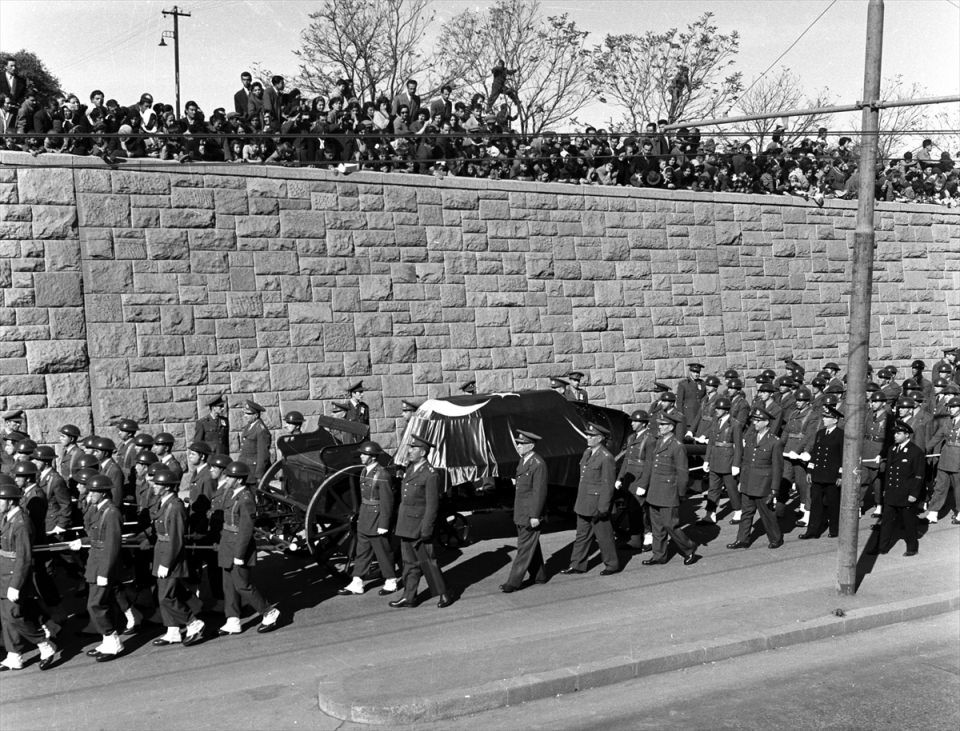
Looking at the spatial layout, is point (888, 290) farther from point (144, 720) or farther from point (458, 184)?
point (144, 720)

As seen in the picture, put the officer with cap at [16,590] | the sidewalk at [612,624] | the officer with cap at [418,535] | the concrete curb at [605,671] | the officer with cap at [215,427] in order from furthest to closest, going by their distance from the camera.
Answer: the officer with cap at [215,427]
the officer with cap at [418,535]
the officer with cap at [16,590]
the sidewalk at [612,624]
the concrete curb at [605,671]

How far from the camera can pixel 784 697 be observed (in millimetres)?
8625

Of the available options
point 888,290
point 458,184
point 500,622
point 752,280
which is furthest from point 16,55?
point 500,622

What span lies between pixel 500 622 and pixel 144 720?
143 inches

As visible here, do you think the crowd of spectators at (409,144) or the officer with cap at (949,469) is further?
the crowd of spectators at (409,144)

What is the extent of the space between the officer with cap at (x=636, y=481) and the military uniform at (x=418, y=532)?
285cm

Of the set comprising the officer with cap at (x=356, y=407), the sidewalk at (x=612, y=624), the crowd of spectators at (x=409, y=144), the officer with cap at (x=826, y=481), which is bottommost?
the sidewalk at (x=612, y=624)

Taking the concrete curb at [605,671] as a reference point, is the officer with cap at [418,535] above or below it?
above

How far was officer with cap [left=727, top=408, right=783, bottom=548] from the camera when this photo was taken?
13.6 meters

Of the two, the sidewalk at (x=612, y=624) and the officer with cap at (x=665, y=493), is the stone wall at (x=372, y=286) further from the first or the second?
the officer with cap at (x=665, y=493)

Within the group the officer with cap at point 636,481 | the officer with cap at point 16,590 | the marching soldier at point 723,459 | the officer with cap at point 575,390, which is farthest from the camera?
the officer with cap at point 575,390

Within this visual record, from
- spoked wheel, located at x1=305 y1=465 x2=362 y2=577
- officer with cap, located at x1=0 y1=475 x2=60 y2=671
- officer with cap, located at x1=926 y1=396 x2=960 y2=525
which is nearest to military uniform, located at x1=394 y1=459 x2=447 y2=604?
spoked wheel, located at x1=305 y1=465 x2=362 y2=577

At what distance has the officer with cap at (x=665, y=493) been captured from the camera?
1287 cm

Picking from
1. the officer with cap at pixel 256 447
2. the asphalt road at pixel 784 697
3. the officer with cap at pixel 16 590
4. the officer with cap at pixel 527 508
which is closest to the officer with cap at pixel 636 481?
the officer with cap at pixel 527 508
